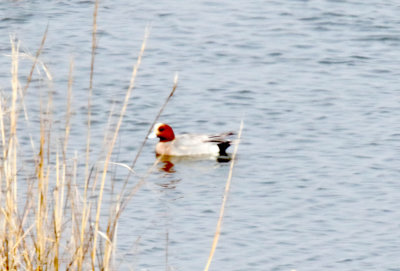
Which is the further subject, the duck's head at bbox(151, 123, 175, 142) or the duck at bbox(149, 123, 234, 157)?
the duck's head at bbox(151, 123, 175, 142)

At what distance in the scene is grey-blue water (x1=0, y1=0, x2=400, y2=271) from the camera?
8.66 metres

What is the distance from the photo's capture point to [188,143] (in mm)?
12359

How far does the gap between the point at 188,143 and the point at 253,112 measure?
3.52 ft

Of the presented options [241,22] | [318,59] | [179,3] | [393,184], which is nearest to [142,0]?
[179,3]

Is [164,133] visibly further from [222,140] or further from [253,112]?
[253,112]

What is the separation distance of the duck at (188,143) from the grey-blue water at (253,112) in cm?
16

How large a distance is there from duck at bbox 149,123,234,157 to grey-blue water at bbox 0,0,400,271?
163 millimetres

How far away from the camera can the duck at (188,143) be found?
1211 cm

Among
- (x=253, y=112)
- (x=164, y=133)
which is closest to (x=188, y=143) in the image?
(x=164, y=133)

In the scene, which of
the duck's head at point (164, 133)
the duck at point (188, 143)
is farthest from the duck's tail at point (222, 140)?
the duck's head at point (164, 133)

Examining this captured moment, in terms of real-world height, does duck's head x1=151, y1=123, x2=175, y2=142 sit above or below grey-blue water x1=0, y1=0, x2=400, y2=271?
below

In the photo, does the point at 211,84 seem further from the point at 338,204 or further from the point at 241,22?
the point at 338,204

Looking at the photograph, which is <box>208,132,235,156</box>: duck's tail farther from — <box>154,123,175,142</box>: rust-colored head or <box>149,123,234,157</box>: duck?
<box>154,123,175,142</box>: rust-colored head

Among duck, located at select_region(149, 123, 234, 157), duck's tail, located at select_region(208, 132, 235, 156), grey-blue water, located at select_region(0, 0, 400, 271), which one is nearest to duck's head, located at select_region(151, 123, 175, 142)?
duck, located at select_region(149, 123, 234, 157)
